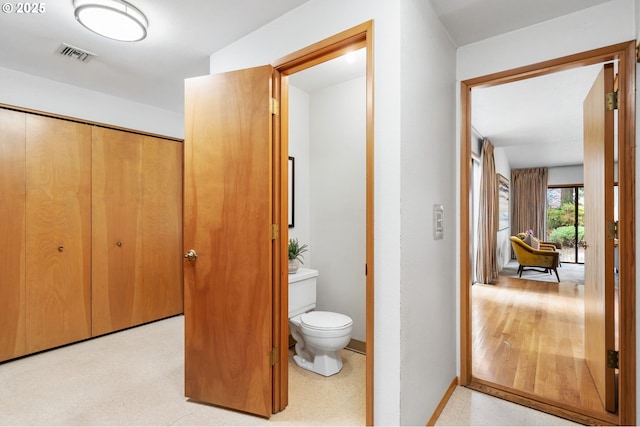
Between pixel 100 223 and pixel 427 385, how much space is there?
10.2 feet

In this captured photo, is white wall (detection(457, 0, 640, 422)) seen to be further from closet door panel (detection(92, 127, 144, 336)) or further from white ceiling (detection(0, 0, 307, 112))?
closet door panel (detection(92, 127, 144, 336))

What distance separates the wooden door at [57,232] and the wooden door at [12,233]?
0.04 metres

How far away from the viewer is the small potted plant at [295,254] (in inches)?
104

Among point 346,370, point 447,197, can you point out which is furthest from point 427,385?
point 447,197

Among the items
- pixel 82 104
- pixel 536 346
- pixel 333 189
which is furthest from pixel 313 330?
pixel 82 104

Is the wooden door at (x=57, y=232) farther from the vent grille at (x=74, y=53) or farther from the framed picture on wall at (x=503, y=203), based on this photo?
the framed picture on wall at (x=503, y=203)

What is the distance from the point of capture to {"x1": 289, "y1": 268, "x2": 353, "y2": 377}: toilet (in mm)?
2186

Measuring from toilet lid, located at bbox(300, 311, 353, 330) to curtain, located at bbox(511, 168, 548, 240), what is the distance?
809cm

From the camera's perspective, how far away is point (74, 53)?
7.67 ft

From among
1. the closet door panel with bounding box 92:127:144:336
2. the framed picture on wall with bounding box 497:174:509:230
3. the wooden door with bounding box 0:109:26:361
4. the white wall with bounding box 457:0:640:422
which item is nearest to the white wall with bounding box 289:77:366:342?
the white wall with bounding box 457:0:640:422

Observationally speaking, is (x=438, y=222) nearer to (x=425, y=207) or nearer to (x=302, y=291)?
(x=425, y=207)

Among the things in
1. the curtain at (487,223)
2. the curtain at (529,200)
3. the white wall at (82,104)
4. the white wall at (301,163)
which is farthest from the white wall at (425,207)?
the curtain at (529,200)

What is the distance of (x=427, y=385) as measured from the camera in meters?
1.69

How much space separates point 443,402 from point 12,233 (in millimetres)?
3426
